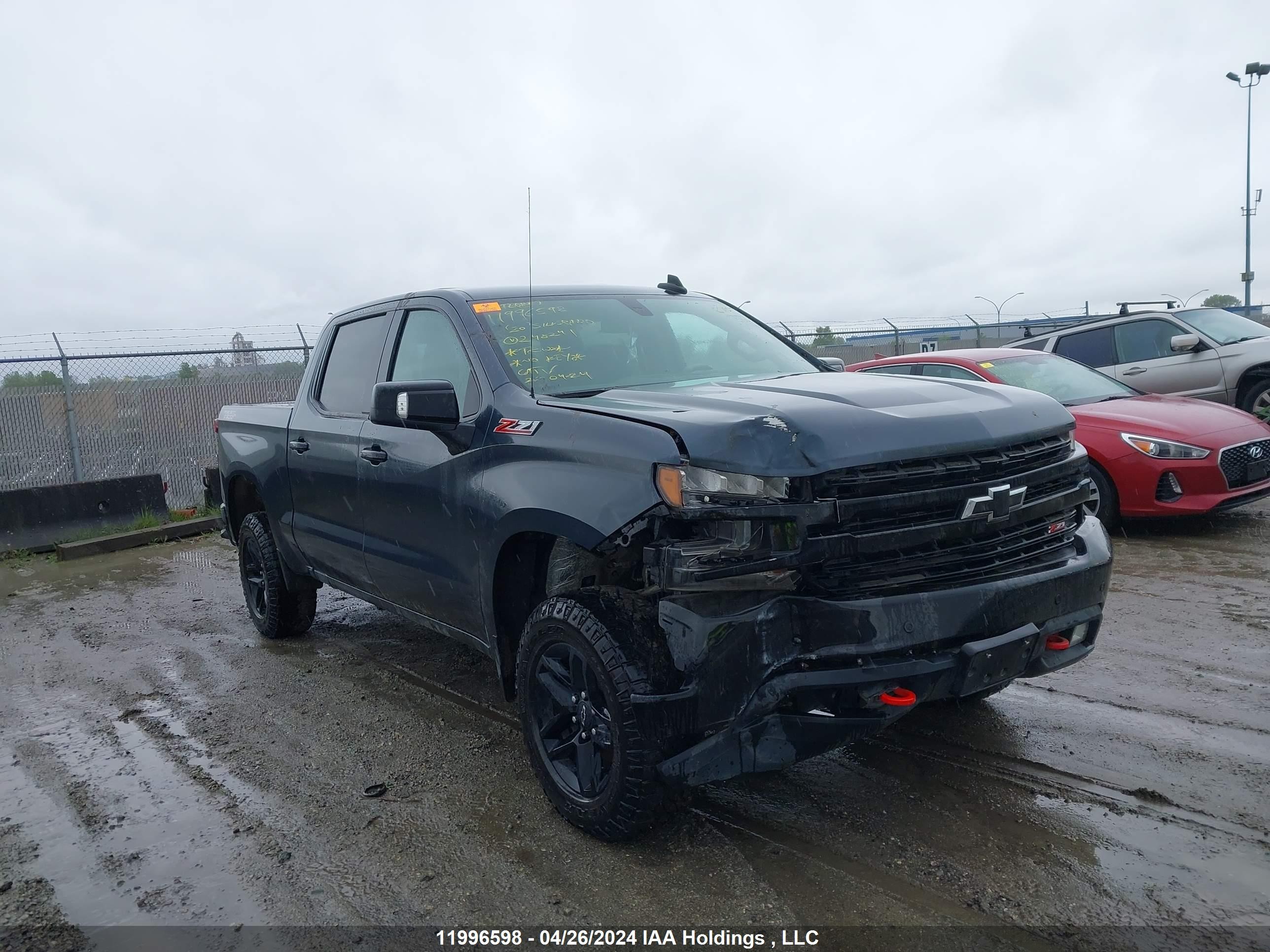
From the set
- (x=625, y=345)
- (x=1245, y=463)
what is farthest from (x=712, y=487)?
(x=1245, y=463)

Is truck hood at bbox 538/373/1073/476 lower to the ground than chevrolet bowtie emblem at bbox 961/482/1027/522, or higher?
higher

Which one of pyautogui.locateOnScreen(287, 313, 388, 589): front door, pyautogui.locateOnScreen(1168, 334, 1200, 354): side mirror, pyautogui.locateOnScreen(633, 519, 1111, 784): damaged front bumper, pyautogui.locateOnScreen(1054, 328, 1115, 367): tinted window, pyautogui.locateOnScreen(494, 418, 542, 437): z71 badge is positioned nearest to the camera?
pyautogui.locateOnScreen(633, 519, 1111, 784): damaged front bumper

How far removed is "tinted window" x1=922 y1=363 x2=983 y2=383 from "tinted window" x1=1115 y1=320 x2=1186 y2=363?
318cm

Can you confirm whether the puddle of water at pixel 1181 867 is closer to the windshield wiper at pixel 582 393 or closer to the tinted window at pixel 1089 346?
the windshield wiper at pixel 582 393

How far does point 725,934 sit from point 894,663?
90 cm

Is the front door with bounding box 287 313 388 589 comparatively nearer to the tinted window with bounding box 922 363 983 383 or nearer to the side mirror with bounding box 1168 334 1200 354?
the tinted window with bounding box 922 363 983 383

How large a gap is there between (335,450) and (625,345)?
163cm

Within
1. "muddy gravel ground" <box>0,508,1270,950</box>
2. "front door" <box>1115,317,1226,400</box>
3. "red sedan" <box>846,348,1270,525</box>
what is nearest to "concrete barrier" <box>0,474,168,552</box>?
"muddy gravel ground" <box>0,508,1270,950</box>

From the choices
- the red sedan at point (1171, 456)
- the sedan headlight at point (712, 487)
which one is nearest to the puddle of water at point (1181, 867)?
the sedan headlight at point (712, 487)

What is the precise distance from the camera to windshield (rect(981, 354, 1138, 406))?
823 centimetres

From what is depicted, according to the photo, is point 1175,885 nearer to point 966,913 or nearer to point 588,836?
point 966,913

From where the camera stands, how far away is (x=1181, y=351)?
10.1 meters

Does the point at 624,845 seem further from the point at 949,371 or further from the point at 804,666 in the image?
the point at 949,371

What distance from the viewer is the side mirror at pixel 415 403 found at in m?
3.73
